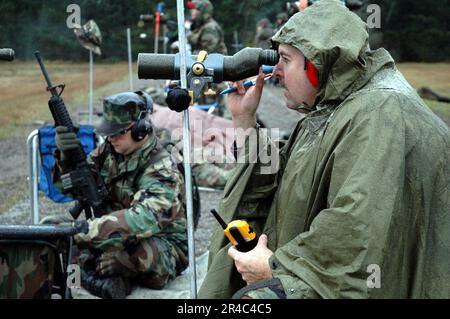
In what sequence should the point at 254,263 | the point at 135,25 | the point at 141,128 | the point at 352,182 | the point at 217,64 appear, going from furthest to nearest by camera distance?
the point at 135,25 < the point at 141,128 < the point at 217,64 < the point at 254,263 < the point at 352,182

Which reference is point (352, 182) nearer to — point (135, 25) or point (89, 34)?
point (89, 34)

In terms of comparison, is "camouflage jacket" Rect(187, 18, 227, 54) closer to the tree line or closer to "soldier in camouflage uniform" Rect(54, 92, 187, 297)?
the tree line

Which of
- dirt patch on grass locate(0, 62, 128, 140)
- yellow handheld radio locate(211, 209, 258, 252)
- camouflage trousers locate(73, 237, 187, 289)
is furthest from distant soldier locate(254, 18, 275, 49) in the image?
yellow handheld radio locate(211, 209, 258, 252)

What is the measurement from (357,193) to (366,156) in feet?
0.42

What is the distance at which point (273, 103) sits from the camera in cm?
1692

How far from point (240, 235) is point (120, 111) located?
2.35 meters

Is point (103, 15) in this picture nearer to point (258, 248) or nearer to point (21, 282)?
point (21, 282)

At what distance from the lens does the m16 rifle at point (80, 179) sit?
454 cm

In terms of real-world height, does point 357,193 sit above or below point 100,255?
above

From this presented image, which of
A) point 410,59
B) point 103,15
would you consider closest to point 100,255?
point 103,15

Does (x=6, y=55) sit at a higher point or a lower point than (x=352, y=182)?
higher

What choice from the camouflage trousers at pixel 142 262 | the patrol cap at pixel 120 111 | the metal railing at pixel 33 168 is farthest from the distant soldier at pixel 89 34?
the camouflage trousers at pixel 142 262

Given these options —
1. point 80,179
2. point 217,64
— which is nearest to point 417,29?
point 80,179

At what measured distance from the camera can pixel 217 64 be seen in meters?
2.37
